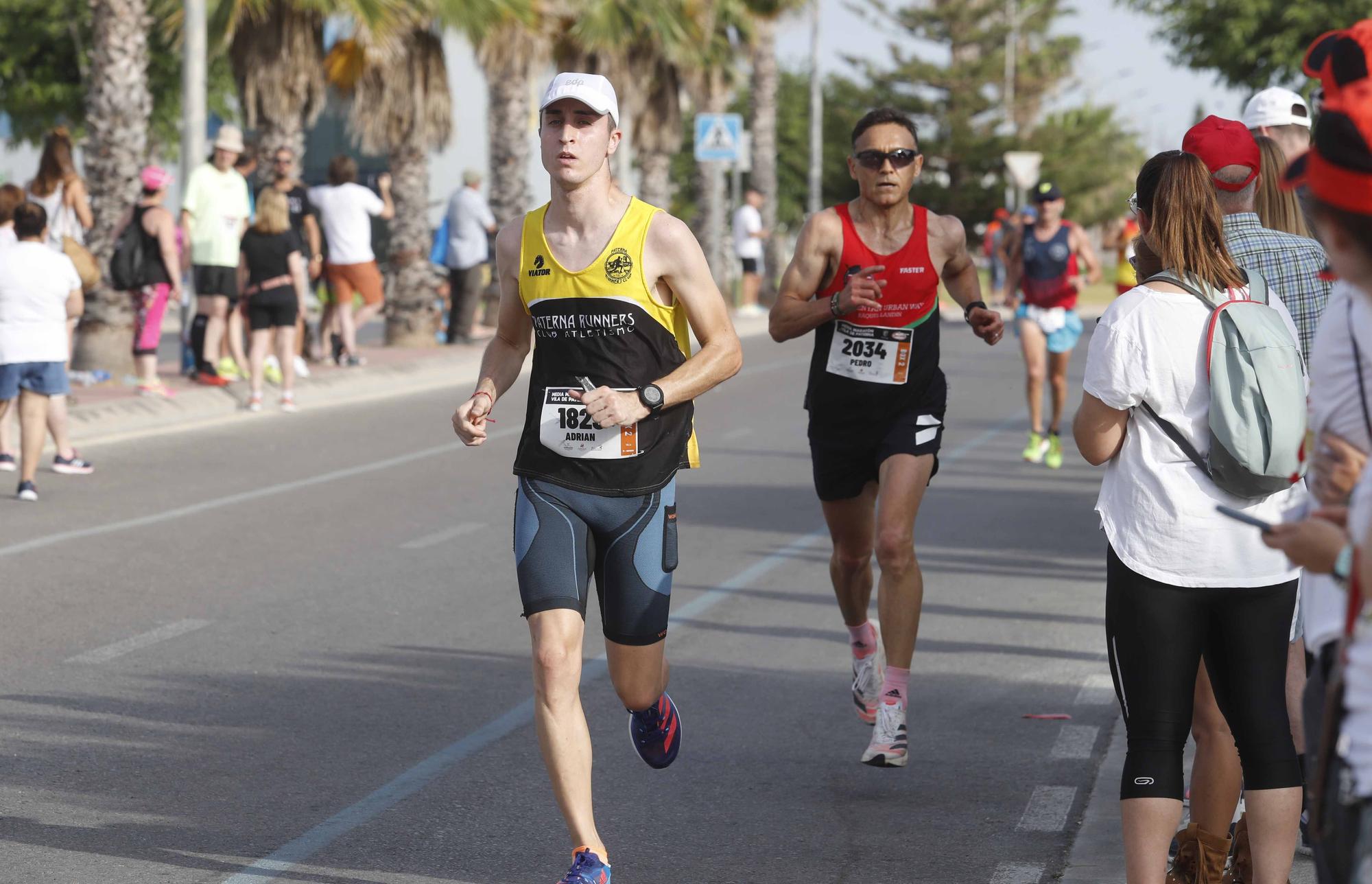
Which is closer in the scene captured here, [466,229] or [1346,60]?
[1346,60]

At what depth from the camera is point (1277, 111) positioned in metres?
5.56

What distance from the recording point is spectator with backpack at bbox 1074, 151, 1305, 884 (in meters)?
3.99

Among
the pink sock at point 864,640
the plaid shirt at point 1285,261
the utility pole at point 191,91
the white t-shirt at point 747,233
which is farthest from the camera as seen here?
the white t-shirt at point 747,233

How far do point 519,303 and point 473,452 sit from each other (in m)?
9.43

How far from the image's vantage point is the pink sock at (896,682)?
5.93 meters

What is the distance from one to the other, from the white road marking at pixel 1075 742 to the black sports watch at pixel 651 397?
2146 mm

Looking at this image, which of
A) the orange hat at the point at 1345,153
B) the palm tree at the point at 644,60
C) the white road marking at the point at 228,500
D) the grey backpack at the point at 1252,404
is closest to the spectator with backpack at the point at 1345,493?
the orange hat at the point at 1345,153

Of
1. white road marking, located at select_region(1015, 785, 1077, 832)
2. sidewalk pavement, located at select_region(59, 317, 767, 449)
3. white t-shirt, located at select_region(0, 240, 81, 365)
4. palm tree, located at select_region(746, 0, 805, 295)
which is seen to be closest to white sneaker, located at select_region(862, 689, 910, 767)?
white road marking, located at select_region(1015, 785, 1077, 832)

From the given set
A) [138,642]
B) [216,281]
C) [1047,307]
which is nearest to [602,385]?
[138,642]

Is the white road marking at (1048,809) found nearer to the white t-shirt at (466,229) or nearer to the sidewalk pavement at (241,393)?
the sidewalk pavement at (241,393)

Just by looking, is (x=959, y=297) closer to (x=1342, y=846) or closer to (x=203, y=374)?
(x=1342, y=846)

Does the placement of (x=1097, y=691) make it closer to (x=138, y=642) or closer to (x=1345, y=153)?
(x=138, y=642)

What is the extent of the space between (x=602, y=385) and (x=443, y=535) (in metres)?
5.78

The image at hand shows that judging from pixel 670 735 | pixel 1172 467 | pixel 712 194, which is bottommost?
pixel 670 735
